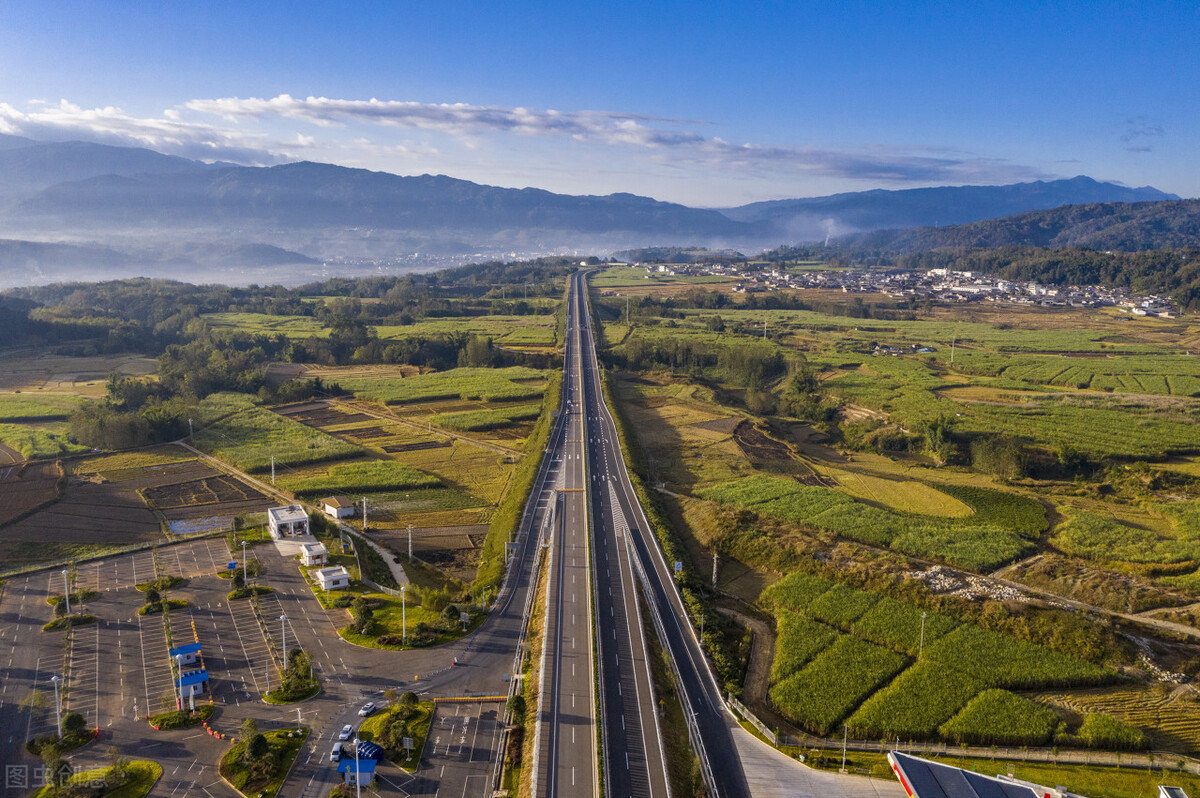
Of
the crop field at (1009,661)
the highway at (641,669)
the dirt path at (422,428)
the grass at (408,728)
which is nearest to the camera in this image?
the highway at (641,669)

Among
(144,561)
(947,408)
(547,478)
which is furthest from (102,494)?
(947,408)

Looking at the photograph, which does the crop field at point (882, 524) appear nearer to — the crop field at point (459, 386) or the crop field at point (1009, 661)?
the crop field at point (1009, 661)

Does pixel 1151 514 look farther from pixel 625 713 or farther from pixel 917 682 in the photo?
pixel 625 713

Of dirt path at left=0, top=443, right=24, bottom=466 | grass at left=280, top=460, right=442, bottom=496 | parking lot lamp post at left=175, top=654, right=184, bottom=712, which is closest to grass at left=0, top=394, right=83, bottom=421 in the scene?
dirt path at left=0, top=443, right=24, bottom=466

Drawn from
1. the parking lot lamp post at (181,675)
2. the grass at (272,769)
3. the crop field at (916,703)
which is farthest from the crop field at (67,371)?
the crop field at (916,703)

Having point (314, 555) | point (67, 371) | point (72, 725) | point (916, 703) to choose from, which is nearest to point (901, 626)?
point (916, 703)
